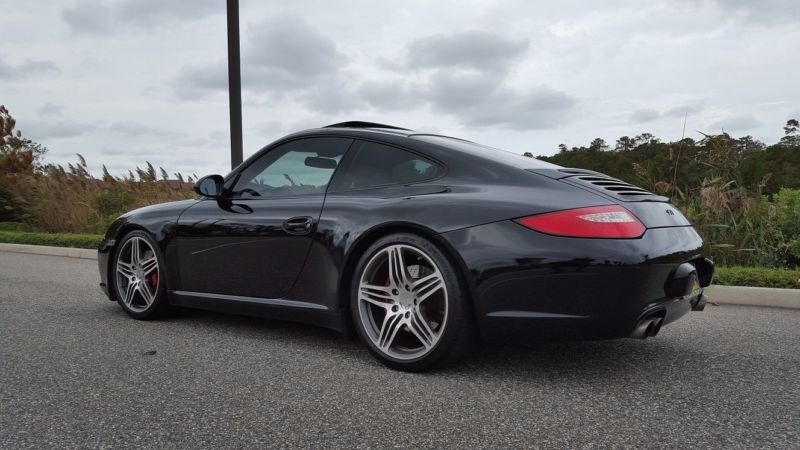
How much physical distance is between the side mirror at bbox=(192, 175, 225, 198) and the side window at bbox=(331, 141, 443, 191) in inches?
37.6

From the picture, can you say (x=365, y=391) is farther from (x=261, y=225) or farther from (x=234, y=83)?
(x=234, y=83)

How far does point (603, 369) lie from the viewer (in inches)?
138

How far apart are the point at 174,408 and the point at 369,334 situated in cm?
107

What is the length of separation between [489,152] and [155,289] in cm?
254

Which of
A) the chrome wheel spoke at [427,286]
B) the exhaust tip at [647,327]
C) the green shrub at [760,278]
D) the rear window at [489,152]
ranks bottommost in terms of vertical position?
the green shrub at [760,278]

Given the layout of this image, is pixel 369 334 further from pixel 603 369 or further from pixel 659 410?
pixel 659 410

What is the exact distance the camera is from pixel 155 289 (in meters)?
4.74

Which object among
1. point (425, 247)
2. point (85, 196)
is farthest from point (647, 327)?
point (85, 196)

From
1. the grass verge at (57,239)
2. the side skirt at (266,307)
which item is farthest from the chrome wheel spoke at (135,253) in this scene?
the grass verge at (57,239)

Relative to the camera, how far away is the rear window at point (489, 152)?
3594mm

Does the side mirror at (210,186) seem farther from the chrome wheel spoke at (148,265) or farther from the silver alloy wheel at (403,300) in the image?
the silver alloy wheel at (403,300)

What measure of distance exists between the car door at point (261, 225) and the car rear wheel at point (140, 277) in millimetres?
258

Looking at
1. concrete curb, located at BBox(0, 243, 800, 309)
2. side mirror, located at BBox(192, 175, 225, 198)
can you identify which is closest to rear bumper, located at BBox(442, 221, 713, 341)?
side mirror, located at BBox(192, 175, 225, 198)

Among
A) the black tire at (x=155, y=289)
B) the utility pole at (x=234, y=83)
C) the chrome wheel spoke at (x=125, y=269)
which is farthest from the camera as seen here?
the utility pole at (x=234, y=83)
